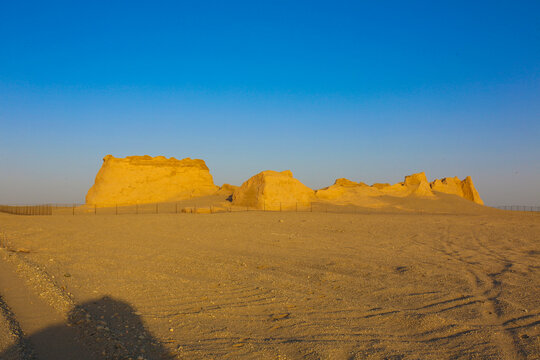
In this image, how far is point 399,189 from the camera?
39.4 meters

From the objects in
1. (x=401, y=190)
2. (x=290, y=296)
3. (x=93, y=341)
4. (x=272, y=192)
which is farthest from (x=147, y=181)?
(x=93, y=341)

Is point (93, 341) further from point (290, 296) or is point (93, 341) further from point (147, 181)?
point (147, 181)

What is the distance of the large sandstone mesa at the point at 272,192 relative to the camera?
2981 cm

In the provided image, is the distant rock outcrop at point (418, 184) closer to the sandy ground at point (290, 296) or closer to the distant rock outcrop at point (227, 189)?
the distant rock outcrop at point (227, 189)

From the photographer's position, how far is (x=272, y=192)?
30.0m

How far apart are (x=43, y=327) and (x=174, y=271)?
379cm

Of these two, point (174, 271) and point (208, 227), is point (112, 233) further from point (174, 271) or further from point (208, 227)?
point (174, 271)

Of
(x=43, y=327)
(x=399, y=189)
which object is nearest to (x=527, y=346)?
(x=43, y=327)

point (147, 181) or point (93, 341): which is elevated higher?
point (147, 181)

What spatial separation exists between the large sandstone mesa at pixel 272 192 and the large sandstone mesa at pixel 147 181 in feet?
39.6

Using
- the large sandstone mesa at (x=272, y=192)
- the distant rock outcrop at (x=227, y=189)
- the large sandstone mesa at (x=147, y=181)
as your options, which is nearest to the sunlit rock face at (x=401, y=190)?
the large sandstone mesa at (x=272, y=192)

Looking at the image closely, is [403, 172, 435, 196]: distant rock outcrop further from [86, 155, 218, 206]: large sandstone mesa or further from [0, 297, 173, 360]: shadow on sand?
[0, 297, 173, 360]: shadow on sand

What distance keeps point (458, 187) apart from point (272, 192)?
27734 millimetres

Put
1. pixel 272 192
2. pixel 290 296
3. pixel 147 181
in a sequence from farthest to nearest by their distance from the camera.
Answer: pixel 147 181 < pixel 272 192 < pixel 290 296
